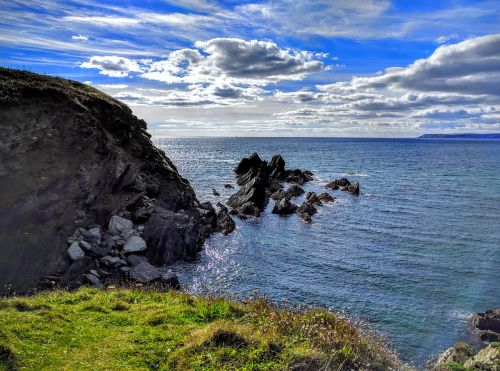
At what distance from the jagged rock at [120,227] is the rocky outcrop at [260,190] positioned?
67.2 ft

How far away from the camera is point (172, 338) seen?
38.3 ft

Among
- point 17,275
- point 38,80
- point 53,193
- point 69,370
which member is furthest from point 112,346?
point 38,80

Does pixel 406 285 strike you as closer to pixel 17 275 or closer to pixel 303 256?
pixel 303 256

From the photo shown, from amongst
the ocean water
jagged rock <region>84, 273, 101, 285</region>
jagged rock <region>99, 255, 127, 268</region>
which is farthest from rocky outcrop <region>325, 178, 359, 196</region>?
jagged rock <region>84, 273, 101, 285</region>

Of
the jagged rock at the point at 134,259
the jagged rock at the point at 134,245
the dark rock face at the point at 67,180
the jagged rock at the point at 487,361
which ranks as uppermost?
the dark rock face at the point at 67,180

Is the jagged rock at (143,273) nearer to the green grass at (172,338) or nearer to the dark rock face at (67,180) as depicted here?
the dark rock face at (67,180)

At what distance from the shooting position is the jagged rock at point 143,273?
77.2 ft

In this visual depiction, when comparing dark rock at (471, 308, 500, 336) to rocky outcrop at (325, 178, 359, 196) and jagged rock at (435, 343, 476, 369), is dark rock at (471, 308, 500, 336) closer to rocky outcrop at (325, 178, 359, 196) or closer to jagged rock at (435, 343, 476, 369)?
jagged rock at (435, 343, 476, 369)

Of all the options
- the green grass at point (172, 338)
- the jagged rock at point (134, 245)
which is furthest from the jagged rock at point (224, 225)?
the green grass at point (172, 338)

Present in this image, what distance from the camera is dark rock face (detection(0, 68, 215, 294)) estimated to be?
891 inches

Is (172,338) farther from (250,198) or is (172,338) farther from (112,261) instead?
(250,198)

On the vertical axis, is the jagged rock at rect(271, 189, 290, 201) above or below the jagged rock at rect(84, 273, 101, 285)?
above

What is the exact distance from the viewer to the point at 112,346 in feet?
36.4

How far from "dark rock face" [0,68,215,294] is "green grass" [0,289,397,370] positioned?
945 cm
